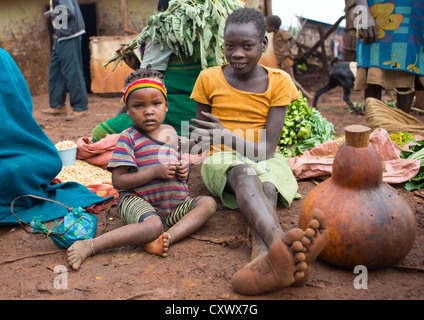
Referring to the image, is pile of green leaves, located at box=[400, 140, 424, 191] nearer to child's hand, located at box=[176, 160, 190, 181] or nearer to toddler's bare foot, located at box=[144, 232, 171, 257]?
child's hand, located at box=[176, 160, 190, 181]

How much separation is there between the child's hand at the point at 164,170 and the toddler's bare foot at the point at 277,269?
81cm

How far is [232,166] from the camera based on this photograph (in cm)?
266

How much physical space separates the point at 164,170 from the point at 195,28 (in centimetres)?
167

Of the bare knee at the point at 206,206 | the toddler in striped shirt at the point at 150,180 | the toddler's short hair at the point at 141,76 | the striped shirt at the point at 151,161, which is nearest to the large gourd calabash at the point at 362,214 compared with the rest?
the bare knee at the point at 206,206

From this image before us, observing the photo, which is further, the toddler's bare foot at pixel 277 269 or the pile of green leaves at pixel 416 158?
the pile of green leaves at pixel 416 158

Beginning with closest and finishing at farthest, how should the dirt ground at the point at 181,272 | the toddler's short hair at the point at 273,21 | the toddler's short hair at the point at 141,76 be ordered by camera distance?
1. the dirt ground at the point at 181,272
2. the toddler's short hair at the point at 141,76
3. the toddler's short hair at the point at 273,21

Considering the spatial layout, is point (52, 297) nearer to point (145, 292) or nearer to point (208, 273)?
point (145, 292)

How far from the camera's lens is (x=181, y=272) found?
2139mm

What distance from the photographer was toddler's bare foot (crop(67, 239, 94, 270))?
7.20ft

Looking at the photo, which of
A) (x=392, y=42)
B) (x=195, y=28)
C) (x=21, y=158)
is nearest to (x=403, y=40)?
(x=392, y=42)

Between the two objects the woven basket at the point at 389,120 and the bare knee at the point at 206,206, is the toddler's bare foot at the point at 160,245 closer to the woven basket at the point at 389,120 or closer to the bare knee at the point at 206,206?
the bare knee at the point at 206,206

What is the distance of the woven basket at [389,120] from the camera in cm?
425

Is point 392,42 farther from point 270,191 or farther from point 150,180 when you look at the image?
point 150,180

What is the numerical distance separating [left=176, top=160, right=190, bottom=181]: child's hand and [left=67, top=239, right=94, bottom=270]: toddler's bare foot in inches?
25.9
